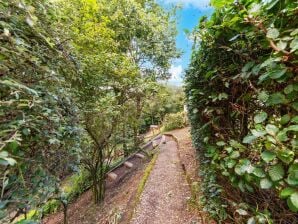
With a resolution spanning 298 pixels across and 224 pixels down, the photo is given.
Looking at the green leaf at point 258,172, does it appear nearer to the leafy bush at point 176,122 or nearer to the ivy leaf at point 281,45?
the ivy leaf at point 281,45

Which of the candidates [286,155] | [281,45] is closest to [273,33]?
[281,45]

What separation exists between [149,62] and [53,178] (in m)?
10.7

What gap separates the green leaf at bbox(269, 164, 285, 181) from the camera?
51.1 inches

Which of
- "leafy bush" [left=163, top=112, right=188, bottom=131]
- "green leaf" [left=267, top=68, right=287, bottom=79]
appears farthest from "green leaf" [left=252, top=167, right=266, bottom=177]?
"leafy bush" [left=163, top=112, right=188, bottom=131]

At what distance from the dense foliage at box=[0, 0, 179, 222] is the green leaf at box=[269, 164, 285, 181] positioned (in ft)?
4.84

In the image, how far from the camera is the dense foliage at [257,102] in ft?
4.23

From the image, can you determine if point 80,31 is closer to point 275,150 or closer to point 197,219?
point 197,219

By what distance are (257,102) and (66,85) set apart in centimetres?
250

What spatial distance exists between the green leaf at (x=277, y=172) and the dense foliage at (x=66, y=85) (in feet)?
4.84

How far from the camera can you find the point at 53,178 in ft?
7.66

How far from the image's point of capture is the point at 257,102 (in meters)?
1.93

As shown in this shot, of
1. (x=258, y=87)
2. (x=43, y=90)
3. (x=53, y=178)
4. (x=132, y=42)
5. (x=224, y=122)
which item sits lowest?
(x=53, y=178)

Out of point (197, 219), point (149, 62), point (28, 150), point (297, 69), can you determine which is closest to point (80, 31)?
point (28, 150)

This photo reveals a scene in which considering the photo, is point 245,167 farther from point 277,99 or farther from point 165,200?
point 165,200
